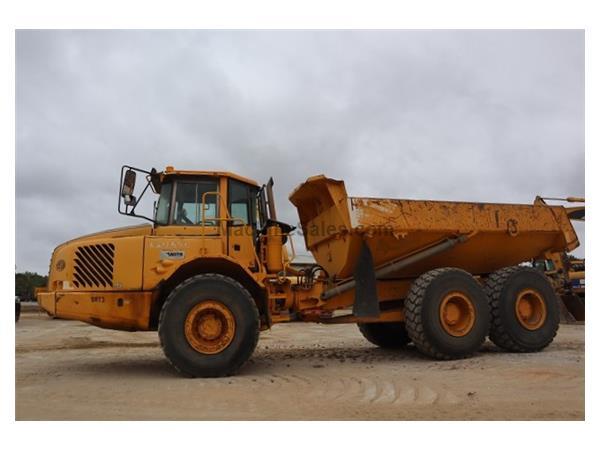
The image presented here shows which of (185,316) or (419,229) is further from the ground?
(419,229)

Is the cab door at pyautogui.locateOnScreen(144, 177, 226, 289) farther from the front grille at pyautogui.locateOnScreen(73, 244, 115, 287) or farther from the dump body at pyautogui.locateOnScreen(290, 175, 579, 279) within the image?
the dump body at pyautogui.locateOnScreen(290, 175, 579, 279)

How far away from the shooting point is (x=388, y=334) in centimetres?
941

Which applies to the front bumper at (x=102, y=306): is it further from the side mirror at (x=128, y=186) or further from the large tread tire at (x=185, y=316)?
the side mirror at (x=128, y=186)

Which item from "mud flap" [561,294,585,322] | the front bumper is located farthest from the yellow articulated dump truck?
"mud flap" [561,294,585,322]

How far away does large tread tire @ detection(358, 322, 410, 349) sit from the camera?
368 inches

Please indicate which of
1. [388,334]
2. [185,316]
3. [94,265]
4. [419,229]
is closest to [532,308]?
[419,229]

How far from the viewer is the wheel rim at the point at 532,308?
325 inches

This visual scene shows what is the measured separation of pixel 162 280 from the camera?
660 cm

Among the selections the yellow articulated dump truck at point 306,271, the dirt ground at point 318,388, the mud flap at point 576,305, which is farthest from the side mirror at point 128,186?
the mud flap at point 576,305

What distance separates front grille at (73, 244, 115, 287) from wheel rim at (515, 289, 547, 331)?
246 inches

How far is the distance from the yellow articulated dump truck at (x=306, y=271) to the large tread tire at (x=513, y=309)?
0.02 meters

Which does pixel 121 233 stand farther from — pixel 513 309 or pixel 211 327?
pixel 513 309

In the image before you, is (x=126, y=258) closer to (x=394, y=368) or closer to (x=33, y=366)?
(x=33, y=366)

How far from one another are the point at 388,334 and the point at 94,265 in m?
5.33
